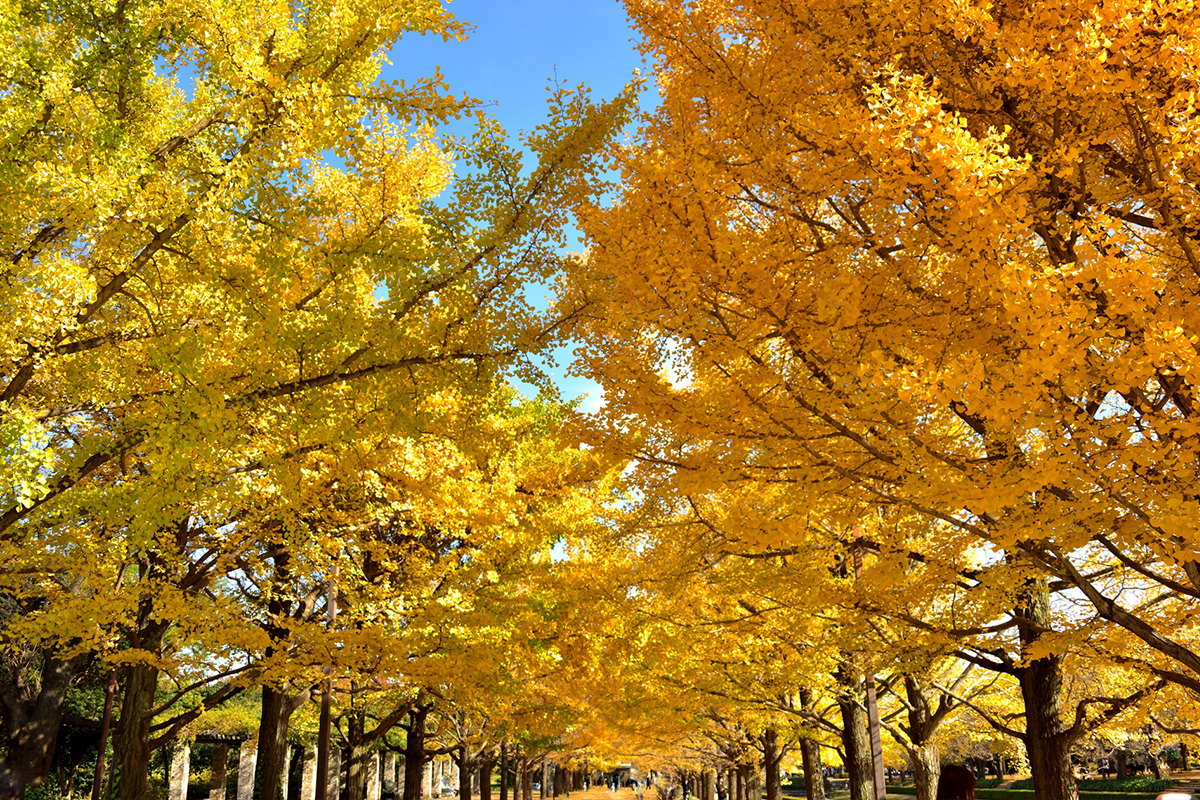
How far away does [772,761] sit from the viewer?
17.4 meters

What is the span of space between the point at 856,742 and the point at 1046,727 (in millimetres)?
4544

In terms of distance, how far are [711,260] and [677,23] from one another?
304cm

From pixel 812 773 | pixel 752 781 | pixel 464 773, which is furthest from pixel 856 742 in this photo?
pixel 752 781

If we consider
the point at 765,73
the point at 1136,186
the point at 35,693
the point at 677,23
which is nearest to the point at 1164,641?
the point at 1136,186

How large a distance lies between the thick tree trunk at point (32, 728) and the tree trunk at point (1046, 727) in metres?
18.2

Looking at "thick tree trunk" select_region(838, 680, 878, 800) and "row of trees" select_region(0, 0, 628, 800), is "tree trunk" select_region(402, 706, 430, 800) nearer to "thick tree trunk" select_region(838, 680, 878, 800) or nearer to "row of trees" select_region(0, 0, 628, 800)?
"row of trees" select_region(0, 0, 628, 800)

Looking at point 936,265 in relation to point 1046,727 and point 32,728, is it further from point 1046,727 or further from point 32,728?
point 32,728

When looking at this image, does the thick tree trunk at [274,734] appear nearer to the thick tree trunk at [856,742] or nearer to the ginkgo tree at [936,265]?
the thick tree trunk at [856,742]

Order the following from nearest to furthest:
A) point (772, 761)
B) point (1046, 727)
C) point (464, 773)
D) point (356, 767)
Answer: point (1046, 727), point (356, 767), point (772, 761), point (464, 773)

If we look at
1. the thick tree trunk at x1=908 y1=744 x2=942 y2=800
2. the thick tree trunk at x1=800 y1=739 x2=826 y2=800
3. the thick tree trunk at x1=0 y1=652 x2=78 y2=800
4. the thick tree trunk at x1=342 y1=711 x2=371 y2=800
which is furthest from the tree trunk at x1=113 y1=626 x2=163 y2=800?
Answer: the thick tree trunk at x1=800 y1=739 x2=826 y2=800

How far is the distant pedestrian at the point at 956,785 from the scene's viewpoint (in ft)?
10.2

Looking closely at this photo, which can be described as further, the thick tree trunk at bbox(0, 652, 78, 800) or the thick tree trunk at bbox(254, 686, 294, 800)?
the thick tree trunk at bbox(0, 652, 78, 800)

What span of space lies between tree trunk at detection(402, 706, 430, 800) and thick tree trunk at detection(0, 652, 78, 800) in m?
7.61

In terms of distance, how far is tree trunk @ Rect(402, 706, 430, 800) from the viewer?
1470 centimetres
